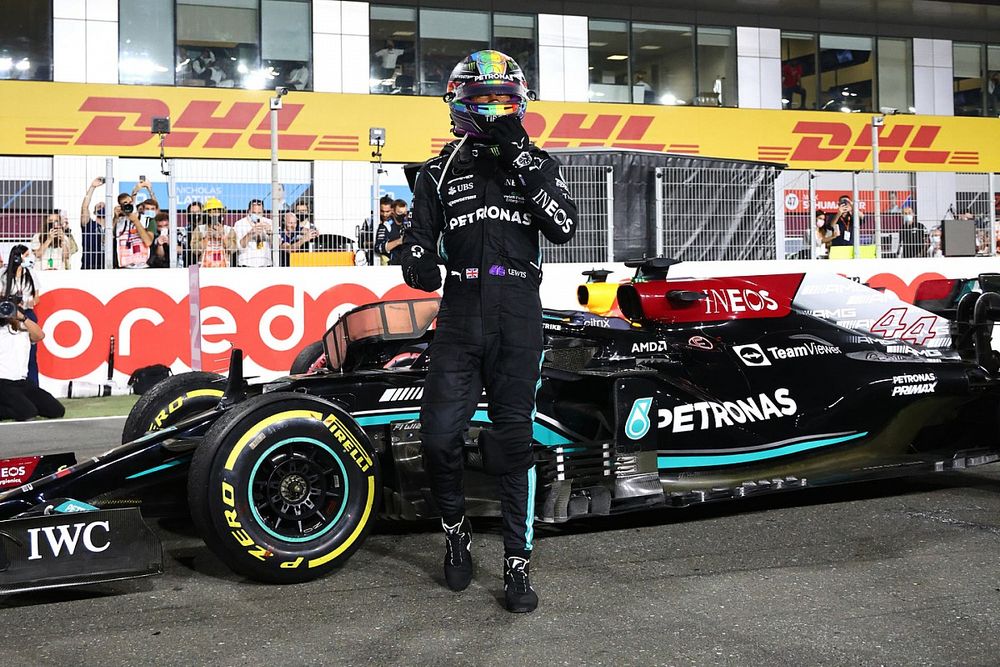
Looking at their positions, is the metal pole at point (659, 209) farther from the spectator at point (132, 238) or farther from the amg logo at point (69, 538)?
the amg logo at point (69, 538)

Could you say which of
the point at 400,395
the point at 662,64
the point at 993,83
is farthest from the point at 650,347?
the point at 993,83

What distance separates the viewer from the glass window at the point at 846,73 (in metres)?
26.3

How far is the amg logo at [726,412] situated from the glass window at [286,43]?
18.3m

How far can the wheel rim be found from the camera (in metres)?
4.28

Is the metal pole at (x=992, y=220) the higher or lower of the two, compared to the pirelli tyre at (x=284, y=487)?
higher

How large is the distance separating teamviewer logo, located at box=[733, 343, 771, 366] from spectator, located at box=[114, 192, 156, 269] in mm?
8103

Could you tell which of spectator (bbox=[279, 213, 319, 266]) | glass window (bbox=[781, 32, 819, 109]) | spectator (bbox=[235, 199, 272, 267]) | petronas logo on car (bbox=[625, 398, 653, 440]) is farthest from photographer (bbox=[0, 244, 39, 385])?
glass window (bbox=[781, 32, 819, 109])

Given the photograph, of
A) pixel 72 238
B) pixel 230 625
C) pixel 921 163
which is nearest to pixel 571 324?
pixel 230 625

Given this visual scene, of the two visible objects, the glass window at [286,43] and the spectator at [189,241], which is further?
the glass window at [286,43]

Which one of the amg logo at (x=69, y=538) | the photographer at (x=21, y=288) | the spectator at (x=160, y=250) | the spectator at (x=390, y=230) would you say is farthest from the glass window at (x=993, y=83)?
the amg logo at (x=69, y=538)

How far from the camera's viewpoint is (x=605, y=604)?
3.94 m

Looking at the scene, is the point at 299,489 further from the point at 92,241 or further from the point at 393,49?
the point at 393,49

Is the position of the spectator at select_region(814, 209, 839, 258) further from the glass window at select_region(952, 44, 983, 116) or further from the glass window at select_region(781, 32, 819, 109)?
the glass window at select_region(952, 44, 983, 116)

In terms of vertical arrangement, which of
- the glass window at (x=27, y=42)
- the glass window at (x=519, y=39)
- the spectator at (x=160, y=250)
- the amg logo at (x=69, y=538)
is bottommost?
the amg logo at (x=69, y=538)
